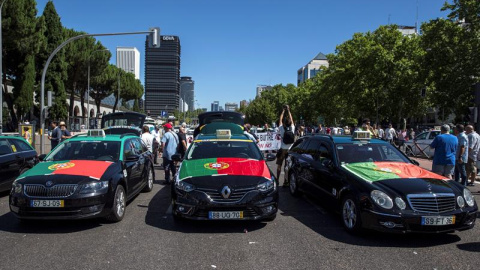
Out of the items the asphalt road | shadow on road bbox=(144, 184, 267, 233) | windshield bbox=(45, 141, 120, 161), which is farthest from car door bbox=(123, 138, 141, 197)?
the asphalt road

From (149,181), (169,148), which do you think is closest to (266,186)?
(149,181)

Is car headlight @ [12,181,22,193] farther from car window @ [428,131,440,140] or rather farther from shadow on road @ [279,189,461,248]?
car window @ [428,131,440,140]

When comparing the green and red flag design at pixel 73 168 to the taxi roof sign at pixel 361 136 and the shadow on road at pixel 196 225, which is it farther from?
the taxi roof sign at pixel 361 136

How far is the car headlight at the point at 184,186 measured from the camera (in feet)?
19.1

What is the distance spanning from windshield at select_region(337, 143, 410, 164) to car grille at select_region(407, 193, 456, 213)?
155cm

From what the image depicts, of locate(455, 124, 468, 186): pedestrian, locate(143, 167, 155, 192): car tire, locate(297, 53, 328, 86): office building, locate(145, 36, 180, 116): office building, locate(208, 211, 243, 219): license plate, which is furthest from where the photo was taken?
locate(297, 53, 328, 86): office building

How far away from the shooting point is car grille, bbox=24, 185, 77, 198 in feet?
18.6

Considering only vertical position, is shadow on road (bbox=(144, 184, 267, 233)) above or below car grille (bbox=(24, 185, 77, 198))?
below

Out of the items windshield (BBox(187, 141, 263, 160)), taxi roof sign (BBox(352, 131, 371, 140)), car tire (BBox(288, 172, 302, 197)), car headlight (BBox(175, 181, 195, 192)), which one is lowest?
car tire (BBox(288, 172, 302, 197))

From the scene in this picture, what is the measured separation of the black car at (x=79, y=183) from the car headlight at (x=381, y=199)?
4.04 metres

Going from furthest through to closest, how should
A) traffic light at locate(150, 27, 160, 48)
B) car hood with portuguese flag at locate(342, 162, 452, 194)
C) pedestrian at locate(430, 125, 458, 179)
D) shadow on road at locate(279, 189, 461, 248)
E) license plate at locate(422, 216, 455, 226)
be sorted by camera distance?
traffic light at locate(150, 27, 160, 48)
pedestrian at locate(430, 125, 458, 179)
car hood with portuguese flag at locate(342, 162, 452, 194)
shadow on road at locate(279, 189, 461, 248)
license plate at locate(422, 216, 455, 226)

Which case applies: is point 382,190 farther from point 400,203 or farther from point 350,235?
point 350,235

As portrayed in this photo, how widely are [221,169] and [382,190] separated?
2.55 m

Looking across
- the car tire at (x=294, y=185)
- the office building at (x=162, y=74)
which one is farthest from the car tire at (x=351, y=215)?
the office building at (x=162, y=74)
